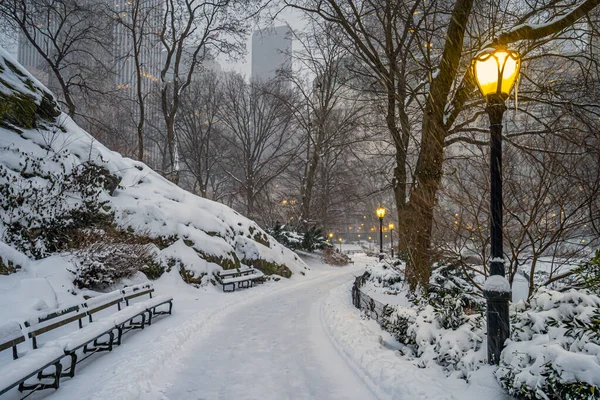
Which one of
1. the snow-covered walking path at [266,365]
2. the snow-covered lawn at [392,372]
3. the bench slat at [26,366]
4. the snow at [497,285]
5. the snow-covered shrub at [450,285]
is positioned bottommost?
the snow-covered walking path at [266,365]

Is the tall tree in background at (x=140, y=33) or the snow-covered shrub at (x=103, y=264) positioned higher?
the tall tree in background at (x=140, y=33)

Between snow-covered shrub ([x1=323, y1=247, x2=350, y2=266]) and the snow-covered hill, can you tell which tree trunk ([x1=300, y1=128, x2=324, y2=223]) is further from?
the snow-covered hill

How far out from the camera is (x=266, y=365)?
5734mm

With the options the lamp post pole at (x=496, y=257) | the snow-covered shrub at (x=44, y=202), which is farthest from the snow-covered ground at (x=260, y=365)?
the snow-covered shrub at (x=44, y=202)

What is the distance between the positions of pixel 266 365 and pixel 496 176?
4.14m

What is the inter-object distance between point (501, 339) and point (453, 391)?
0.78 meters

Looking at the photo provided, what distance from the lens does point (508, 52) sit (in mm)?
4301

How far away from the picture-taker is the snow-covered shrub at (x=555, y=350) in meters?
3.08

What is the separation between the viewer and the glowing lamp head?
4.35 metres

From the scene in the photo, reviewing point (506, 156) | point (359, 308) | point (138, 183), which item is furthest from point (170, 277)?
point (506, 156)

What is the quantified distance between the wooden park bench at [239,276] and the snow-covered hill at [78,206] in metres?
0.41

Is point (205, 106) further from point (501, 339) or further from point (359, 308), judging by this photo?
point (501, 339)

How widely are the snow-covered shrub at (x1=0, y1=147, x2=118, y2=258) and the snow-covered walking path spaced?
4.70 m

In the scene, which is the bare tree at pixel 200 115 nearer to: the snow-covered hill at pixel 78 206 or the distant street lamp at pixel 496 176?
the snow-covered hill at pixel 78 206
